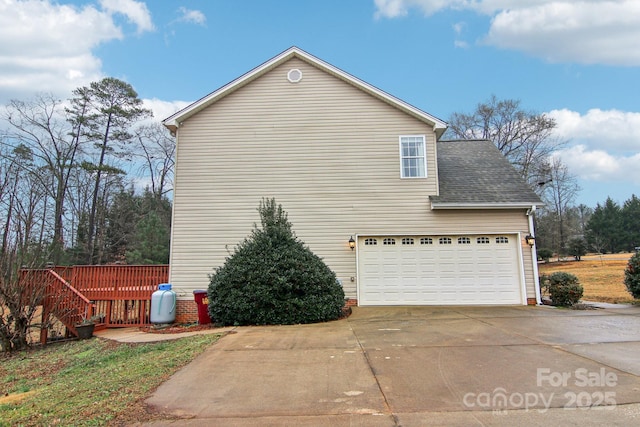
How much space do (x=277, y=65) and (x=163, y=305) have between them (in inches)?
331

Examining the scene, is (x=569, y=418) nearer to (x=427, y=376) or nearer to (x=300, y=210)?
(x=427, y=376)

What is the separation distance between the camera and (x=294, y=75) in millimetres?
12555

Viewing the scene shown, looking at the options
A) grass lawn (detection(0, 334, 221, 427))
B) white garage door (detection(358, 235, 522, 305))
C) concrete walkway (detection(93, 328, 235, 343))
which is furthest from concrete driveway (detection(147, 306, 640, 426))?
white garage door (detection(358, 235, 522, 305))

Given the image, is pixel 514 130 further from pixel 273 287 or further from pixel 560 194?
pixel 273 287

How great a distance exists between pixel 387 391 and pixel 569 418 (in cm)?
172

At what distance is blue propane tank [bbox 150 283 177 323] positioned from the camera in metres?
10.4

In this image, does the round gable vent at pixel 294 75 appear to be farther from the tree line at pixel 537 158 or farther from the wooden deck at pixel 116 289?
the tree line at pixel 537 158

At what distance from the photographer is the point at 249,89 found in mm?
12609

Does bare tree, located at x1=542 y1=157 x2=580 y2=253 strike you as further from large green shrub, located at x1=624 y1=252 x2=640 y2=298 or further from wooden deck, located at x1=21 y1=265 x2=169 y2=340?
wooden deck, located at x1=21 y1=265 x2=169 y2=340

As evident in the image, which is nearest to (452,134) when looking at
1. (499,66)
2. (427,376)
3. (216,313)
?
(499,66)

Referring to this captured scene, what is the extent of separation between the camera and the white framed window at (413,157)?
12023 mm

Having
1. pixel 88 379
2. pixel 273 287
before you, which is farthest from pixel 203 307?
pixel 88 379

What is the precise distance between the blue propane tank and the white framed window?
7.88 metres

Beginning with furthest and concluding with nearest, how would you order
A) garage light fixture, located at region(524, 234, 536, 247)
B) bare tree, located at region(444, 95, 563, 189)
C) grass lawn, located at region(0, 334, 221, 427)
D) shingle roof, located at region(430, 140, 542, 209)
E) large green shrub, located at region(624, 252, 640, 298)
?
bare tree, located at region(444, 95, 563, 189) → large green shrub, located at region(624, 252, 640, 298) → shingle roof, located at region(430, 140, 542, 209) → garage light fixture, located at region(524, 234, 536, 247) → grass lawn, located at region(0, 334, 221, 427)
